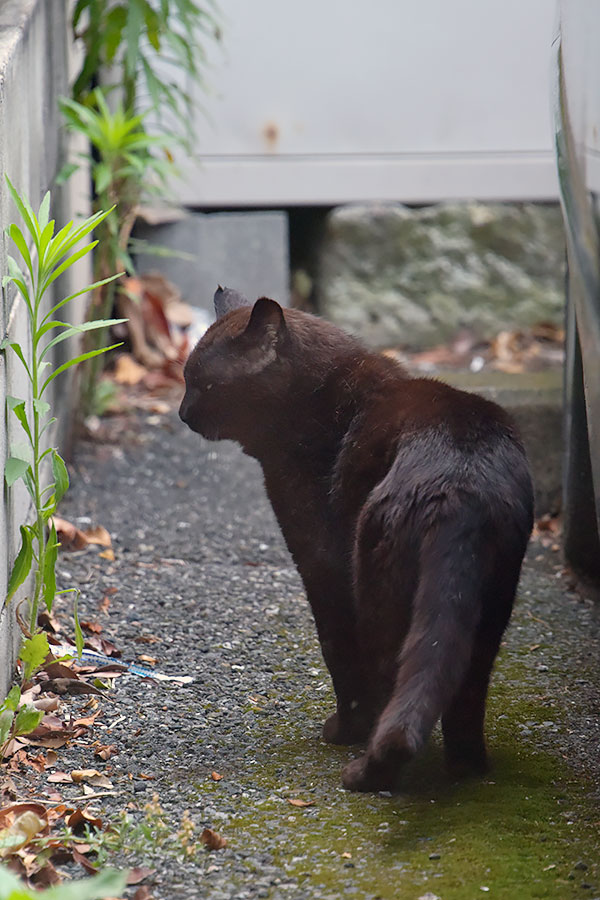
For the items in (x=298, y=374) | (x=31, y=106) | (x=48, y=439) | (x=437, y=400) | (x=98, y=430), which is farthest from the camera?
(x=98, y=430)

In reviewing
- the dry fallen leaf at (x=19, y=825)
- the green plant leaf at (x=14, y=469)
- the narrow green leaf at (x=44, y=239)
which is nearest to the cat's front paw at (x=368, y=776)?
the dry fallen leaf at (x=19, y=825)

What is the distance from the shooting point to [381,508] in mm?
2533

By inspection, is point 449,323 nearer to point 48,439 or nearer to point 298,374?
point 48,439

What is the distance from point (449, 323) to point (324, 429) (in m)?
4.60

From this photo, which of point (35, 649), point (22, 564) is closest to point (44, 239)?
point (22, 564)

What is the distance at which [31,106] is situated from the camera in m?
3.78

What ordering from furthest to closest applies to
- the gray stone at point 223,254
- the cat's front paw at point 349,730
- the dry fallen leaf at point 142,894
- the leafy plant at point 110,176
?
the gray stone at point 223,254, the leafy plant at point 110,176, the cat's front paw at point 349,730, the dry fallen leaf at point 142,894

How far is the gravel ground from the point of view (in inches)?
90.0

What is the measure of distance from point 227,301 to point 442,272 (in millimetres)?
4231

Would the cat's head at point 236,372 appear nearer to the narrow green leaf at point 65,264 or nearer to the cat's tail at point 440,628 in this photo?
the narrow green leaf at point 65,264

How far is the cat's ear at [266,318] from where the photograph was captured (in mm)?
2820

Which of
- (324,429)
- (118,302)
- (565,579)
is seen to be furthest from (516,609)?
(118,302)

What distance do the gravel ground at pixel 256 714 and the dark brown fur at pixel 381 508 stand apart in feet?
0.50

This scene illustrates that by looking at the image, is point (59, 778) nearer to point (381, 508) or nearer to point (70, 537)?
point (381, 508)
